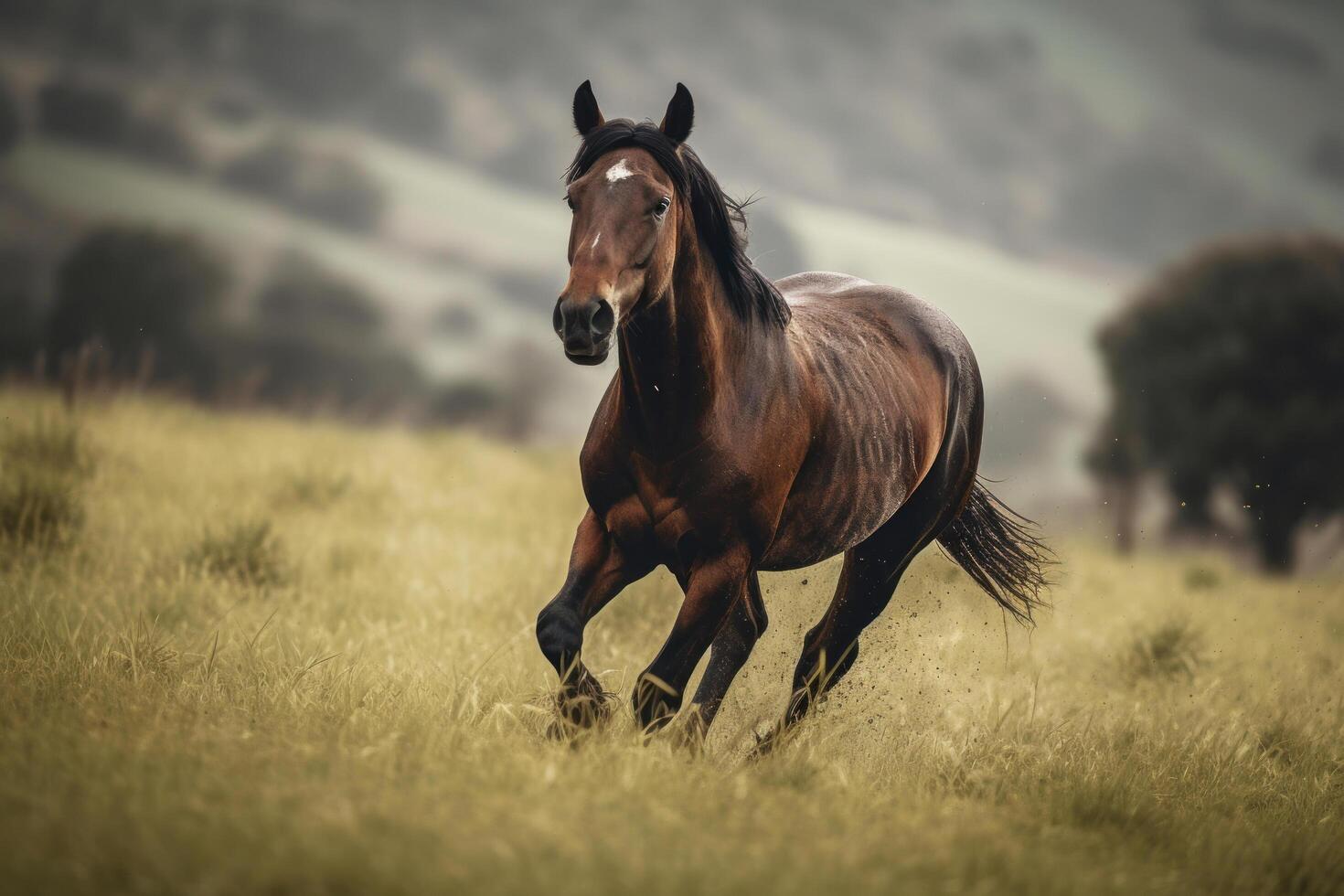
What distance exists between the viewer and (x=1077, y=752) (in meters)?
4.51

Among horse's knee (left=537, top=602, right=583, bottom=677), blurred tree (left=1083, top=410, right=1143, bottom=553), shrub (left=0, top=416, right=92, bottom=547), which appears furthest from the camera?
blurred tree (left=1083, top=410, right=1143, bottom=553)

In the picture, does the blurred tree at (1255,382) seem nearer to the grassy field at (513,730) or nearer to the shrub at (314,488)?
the grassy field at (513,730)

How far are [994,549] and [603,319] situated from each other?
11.3 feet

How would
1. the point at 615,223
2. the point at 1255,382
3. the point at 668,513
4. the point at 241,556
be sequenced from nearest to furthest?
the point at 615,223 → the point at 668,513 → the point at 241,556 → the point at 1255,382

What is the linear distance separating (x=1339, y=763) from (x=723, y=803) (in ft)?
11.3

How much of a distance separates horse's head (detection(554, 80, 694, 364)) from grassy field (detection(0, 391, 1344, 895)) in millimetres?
1327

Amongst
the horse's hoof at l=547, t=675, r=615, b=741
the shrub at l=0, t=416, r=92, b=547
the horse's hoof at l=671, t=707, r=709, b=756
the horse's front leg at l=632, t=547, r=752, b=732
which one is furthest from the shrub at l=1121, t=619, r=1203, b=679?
the shrub at l=0, t=416, r=92, b=547

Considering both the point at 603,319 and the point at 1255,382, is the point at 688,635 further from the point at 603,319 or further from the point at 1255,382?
the point at 1255,382

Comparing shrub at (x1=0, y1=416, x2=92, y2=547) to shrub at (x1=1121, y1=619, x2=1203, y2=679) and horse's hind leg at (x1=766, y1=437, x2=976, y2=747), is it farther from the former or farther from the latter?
shrub at (x1=1121, y1=619, x2=1203, y2=679)

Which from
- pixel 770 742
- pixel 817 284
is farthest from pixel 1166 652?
pixel 770 742

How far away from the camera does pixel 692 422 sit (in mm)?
3639

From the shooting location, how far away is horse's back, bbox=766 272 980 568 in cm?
421

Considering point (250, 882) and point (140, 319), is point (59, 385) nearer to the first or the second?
point (250, 882)

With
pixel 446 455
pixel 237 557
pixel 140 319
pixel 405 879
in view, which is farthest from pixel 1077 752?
pixel 140 319
